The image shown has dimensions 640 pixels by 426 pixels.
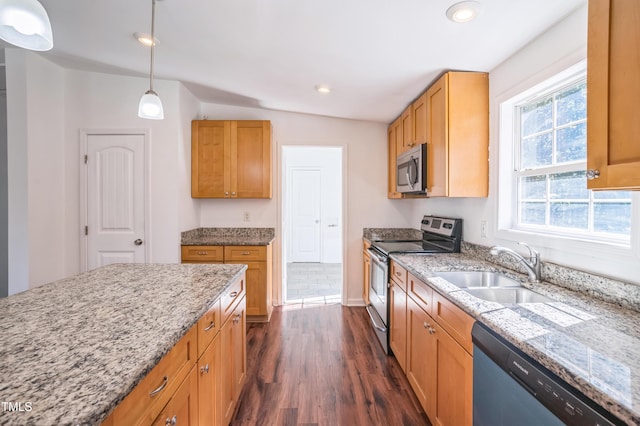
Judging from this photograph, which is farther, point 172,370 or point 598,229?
point 598,229

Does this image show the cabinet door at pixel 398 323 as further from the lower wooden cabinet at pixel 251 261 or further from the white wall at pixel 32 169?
the white wall at pixel 32 169

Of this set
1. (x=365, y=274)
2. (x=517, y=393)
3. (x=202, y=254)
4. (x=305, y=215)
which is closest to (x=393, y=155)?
(x=365, y=274)

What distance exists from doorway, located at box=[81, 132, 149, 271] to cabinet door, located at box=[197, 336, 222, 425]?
1.99 meters

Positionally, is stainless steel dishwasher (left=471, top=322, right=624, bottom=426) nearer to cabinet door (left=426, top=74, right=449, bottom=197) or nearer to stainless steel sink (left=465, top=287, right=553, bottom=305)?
stainless steel sink (left=465, top=287, right=553, bottom=305)

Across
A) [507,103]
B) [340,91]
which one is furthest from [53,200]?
[507,103]

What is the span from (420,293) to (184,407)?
51.8 inches

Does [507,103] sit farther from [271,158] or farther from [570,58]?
[271,158]

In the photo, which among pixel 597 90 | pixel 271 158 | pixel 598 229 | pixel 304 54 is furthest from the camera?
pixel 271 158

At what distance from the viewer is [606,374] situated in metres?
0.69

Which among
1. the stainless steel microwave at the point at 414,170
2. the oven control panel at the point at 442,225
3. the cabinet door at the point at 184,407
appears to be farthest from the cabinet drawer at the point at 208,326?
the oven control panel at the point at 442,225

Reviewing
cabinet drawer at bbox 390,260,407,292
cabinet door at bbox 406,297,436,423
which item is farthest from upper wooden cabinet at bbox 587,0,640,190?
cabinet drawer at bbox 390,260,407,292

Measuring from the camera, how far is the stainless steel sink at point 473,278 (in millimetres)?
1664

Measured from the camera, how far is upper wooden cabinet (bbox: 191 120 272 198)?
3176 mm

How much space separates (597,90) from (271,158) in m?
2.88
